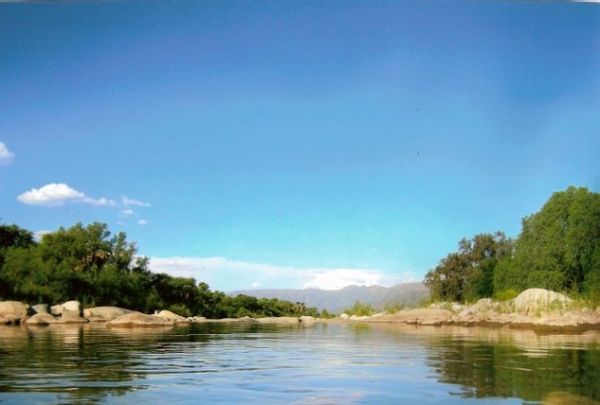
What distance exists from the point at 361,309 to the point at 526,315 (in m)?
29.7

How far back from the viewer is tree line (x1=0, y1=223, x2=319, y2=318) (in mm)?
36062

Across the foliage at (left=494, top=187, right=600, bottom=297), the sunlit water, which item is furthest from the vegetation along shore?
the sunlit water

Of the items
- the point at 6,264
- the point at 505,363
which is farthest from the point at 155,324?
the point at 505,363

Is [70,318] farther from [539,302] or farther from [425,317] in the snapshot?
[539,302]

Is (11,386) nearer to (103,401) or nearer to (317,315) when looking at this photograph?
(103,401)

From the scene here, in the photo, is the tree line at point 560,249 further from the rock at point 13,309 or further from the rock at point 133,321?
the rock at point 13,309

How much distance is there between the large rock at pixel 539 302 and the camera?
25281 millimetres

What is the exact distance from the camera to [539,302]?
26422mm

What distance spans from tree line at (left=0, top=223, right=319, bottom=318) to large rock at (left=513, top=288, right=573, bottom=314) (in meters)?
26.3

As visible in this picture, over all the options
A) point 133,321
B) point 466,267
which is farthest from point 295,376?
point 466,267

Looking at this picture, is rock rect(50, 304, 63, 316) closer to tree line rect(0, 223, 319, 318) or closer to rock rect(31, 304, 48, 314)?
rock rect(31, 304, 48, 314)

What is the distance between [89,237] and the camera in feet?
144

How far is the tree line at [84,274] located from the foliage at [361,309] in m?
15.0

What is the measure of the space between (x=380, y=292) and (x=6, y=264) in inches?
6670
